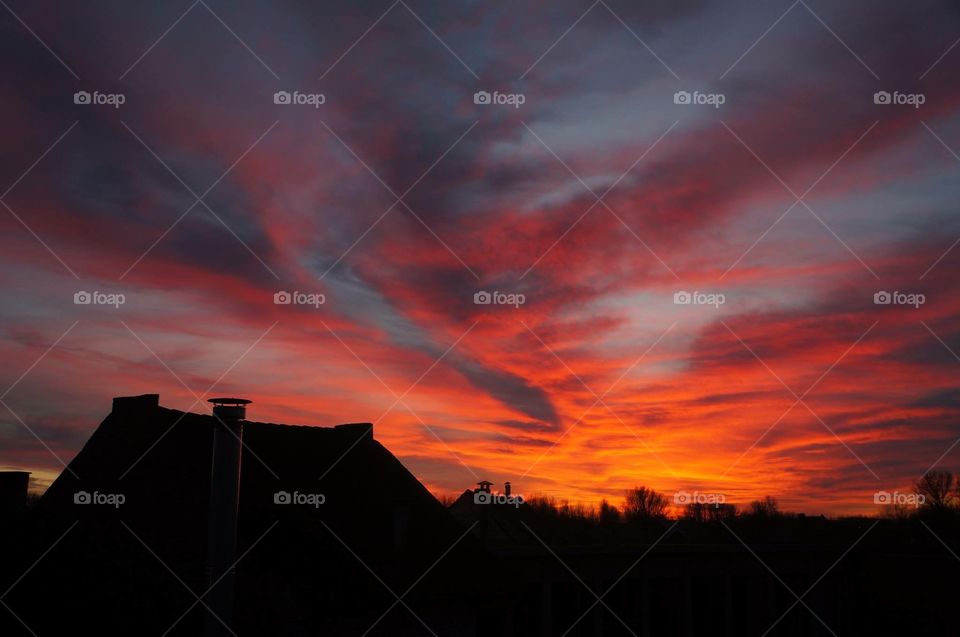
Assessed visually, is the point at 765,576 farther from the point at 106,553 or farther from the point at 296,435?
the point at 106,553

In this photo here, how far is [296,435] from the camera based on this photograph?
28.3 metres

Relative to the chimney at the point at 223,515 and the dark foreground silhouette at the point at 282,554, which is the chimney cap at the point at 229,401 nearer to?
the chimney at the point at 223,515

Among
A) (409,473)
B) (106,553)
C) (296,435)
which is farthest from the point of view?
(409,473)

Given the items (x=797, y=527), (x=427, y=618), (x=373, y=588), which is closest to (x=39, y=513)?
(x=373, y=588)

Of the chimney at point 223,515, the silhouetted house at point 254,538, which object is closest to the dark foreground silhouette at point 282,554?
the silhouetted house at point 254,538

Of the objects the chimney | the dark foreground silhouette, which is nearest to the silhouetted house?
the dark foreground silhouette

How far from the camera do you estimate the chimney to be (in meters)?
18.4

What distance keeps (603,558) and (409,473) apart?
11526mm

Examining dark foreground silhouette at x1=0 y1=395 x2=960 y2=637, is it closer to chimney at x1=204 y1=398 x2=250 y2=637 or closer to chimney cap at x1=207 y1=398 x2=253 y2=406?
chimney at x1=204 y1=398 x2=250 y2=637

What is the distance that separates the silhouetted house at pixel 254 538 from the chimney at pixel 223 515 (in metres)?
1.19

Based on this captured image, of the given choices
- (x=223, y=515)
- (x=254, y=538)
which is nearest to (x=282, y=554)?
(x=254, y=538)

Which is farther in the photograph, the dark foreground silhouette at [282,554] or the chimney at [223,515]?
the dark foreground silhouette at [282,554]

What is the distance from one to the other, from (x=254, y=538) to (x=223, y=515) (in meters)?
3.11

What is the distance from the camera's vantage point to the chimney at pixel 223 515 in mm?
18422
